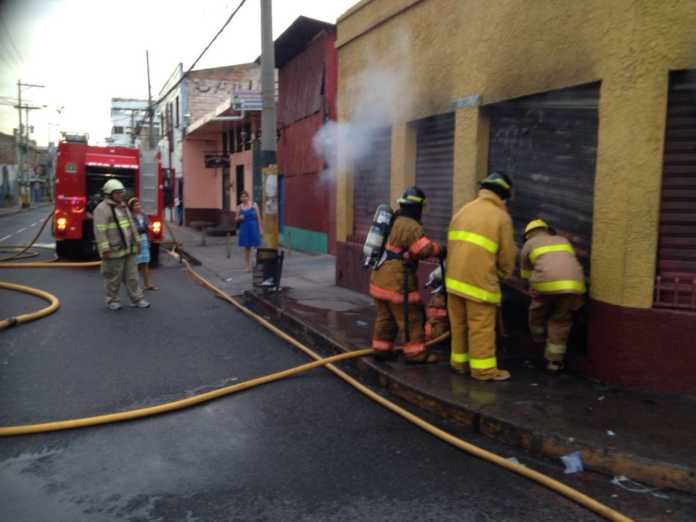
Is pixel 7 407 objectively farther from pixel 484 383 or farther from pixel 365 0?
pixel 365 0

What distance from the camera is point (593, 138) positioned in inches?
203

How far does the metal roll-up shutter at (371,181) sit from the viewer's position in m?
8.96

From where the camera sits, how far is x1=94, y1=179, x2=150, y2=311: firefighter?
8539 mm

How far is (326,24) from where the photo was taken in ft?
49.0

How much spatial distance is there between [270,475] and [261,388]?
167 cm

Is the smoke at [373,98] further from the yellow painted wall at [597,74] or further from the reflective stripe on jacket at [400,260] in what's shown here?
the reflective stripe on jacket at [400,260]

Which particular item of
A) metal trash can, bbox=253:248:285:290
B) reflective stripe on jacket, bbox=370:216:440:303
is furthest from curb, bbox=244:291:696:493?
metal trash can, bbox=253:248:285:290

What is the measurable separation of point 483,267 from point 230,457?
239cm

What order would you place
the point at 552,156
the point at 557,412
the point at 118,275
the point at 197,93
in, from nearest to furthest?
the point at 557,412 → the point at 552,156 → the point at 118,275 → the point at 197,93

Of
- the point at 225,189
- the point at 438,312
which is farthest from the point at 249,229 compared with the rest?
the point at 225,189

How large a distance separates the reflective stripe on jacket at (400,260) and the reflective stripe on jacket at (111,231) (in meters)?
4.71

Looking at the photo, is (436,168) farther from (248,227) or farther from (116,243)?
(248,227)

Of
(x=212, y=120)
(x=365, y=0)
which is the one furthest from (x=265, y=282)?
(x=212, y=120)

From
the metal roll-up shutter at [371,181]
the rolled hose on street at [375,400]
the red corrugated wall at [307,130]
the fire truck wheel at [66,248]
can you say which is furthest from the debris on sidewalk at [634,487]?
the fire truck wheel at [66,248]
